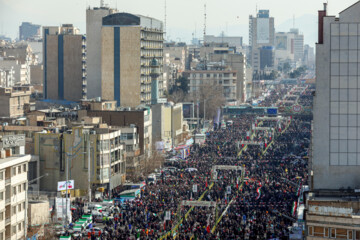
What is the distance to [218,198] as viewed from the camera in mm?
50625

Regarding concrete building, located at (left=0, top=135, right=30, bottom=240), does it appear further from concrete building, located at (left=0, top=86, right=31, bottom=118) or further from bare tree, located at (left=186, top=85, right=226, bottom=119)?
bare tree, located at (left=186, top=85, right=226, bottom=119)

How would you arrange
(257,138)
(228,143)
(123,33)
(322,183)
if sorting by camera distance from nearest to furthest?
(322,183) → (228,143) → (257,138) → (123,33)

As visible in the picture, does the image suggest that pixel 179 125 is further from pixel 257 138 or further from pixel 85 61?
pixel 85 61

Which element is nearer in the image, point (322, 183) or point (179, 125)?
point (322, 183)

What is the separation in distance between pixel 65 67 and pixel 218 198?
65015 mm

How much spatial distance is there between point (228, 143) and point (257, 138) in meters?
6.31

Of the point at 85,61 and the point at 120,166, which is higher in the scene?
the point at 85,61

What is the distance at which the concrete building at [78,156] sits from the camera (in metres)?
56.0

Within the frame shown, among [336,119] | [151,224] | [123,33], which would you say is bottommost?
[151,224]

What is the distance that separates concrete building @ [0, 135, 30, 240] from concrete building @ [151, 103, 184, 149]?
3615 cm

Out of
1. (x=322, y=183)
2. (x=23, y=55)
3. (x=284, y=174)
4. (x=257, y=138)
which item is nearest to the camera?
(x=322, y=183)

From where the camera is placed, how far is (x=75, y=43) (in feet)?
368

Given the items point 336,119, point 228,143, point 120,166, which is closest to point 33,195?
point 120,166

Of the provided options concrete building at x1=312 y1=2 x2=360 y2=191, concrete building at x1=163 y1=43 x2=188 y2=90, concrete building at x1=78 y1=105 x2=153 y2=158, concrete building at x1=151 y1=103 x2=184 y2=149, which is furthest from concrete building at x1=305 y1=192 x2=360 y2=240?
concrete building at x1=163 y1=43 x2=188 y2=90
